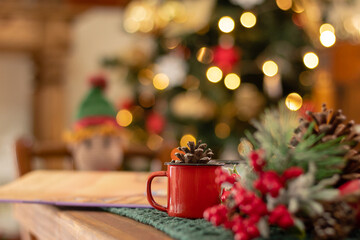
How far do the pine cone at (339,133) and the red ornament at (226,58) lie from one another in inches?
93.7

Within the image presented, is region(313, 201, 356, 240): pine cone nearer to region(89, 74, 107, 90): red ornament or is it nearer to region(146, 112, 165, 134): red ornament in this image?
region(89, 74, 107, 90): red ornament

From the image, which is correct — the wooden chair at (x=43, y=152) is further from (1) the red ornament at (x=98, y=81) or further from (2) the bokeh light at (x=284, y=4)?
(2) the bokeh light at (x=284, y=4)

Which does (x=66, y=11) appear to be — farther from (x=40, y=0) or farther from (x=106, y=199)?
(x=106, y=199)

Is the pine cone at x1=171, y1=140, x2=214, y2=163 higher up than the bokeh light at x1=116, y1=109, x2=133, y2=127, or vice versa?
the bokeh light at x1=116, y1=109, x2=133, y2=127

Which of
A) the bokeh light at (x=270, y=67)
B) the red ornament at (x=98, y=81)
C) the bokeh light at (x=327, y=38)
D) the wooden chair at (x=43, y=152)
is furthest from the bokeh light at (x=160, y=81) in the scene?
the red ornament at (x=98, y=81)

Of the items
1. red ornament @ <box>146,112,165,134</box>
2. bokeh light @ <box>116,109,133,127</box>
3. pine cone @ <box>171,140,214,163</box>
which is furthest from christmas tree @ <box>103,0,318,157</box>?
pine cone @ <box>171,140,214,163</box>

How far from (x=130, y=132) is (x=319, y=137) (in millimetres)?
3503

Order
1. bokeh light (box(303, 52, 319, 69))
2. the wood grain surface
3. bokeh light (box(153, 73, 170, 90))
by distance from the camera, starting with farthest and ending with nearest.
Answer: bokeh light (box(153, 73, 170, 90)), bokeh light (box(303, 52, 319, 69)), the wood grain surface

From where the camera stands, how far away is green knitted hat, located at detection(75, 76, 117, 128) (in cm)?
146

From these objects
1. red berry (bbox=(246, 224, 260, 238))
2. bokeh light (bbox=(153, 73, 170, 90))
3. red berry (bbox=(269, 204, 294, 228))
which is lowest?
red berry (bbox=(246, 224, 260, 238))

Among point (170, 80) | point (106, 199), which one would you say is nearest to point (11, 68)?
point (170, 80)

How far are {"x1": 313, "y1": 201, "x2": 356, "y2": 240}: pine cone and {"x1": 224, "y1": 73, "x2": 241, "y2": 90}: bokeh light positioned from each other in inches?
98.2

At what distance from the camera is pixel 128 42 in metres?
4.85

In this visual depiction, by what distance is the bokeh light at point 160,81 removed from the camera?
3389 mm
